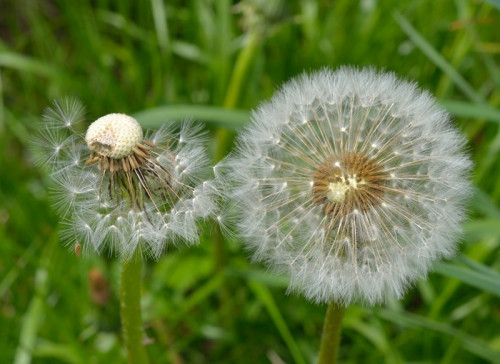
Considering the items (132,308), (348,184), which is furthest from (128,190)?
(348,184)

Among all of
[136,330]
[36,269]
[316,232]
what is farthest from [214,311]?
[316,232]

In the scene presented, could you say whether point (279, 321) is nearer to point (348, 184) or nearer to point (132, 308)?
point (132, 308)

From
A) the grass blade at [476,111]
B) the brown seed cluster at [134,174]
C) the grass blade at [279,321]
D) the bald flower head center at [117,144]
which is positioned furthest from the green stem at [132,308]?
the grass blade at [476,111]

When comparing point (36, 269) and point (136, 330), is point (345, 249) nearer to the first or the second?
point (136, 330)

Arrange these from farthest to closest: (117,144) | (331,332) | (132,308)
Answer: (132,308), (331,332), (117,144)

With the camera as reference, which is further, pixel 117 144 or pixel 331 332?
pixel 331 332

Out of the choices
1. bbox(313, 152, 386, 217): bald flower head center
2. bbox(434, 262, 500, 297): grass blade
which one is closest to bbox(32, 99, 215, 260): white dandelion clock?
bbox(313, 152, 386, 217): bald flower head center

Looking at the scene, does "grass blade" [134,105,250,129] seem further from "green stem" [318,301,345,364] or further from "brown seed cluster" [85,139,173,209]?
"green stem" [318,301,345,364]
